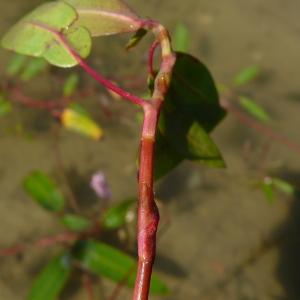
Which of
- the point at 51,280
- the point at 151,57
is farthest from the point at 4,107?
the point at 151,57

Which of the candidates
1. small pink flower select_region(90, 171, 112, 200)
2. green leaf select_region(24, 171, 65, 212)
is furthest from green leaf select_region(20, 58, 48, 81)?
small pink flower select_region(90, 171, 112, 200)

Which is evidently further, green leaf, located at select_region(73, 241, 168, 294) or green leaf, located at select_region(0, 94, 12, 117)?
green leaf, located at select_region(0, 94, 12, 117)

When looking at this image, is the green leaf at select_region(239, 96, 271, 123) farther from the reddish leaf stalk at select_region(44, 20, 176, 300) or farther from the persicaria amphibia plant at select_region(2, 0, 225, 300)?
the reddish leaf stalk at select_region(44, 20, 176, 300)

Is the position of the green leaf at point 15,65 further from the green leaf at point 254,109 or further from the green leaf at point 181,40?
the green leaf at point 254,109

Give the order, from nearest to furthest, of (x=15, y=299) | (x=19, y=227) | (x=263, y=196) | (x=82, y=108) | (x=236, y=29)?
(x=15, y=299) → (x=19, y=227) → (x=263, y=196) → (x=82, y=108) → (x=236, y=29)

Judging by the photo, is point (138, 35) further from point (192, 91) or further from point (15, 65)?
point (15, 65)

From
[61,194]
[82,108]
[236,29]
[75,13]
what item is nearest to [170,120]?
[75,13]

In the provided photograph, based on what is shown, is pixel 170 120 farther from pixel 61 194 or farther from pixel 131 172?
pixel 131 172

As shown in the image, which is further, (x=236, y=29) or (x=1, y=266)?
(x=236, y=29)
